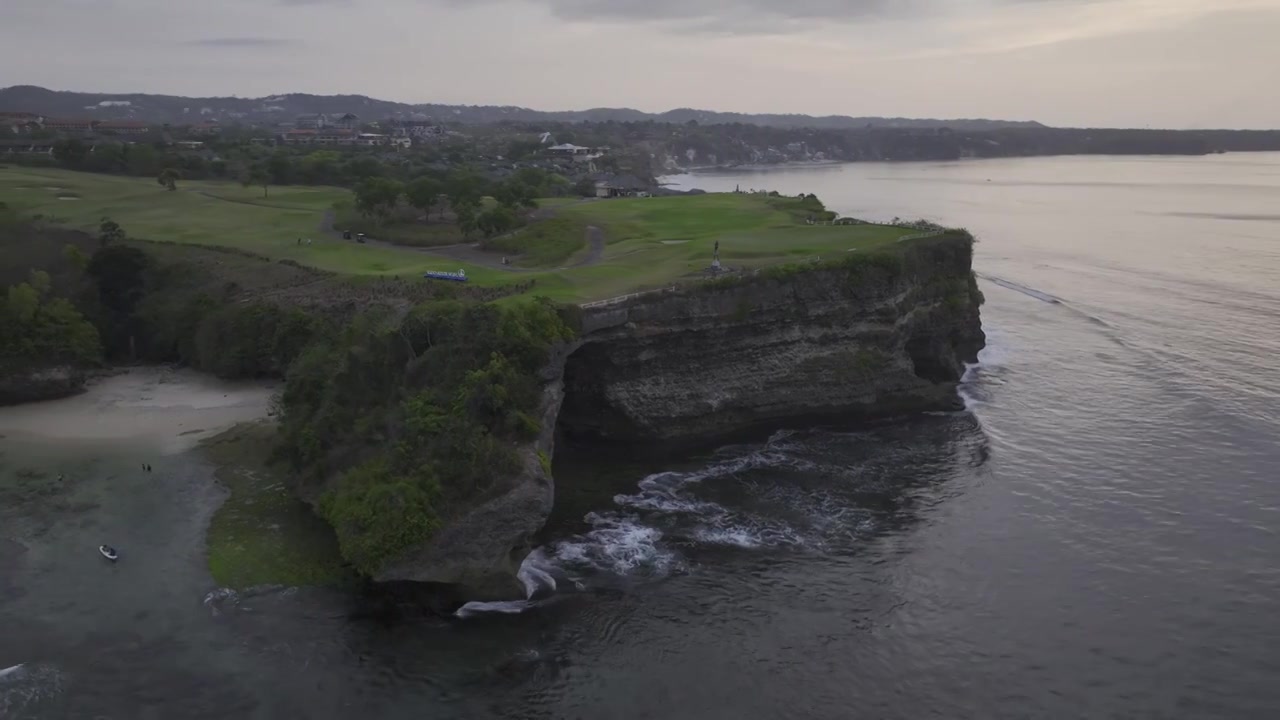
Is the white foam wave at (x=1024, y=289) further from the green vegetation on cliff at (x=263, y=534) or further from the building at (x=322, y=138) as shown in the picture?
the building at (x=322, y=138)

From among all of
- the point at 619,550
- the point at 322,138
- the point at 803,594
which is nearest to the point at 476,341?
the point at 619,550

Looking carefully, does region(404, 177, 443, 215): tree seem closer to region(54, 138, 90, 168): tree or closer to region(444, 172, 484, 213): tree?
region(444, 172, 484, 213): tree

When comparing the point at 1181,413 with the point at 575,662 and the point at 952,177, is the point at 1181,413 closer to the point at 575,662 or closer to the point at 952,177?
the point at 575,662

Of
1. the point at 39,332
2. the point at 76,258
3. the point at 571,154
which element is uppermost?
the point at 571,154

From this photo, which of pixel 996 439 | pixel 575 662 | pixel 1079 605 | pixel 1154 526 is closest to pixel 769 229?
pixel 996 439

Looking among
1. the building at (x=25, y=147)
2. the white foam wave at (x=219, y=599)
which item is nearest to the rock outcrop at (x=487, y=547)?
the white foam wave at (x=219, y=599)

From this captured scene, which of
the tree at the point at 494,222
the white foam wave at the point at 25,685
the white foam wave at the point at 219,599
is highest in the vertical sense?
the tree at the point at 494,222

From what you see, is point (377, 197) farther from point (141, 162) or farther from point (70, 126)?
point (70, 126)
